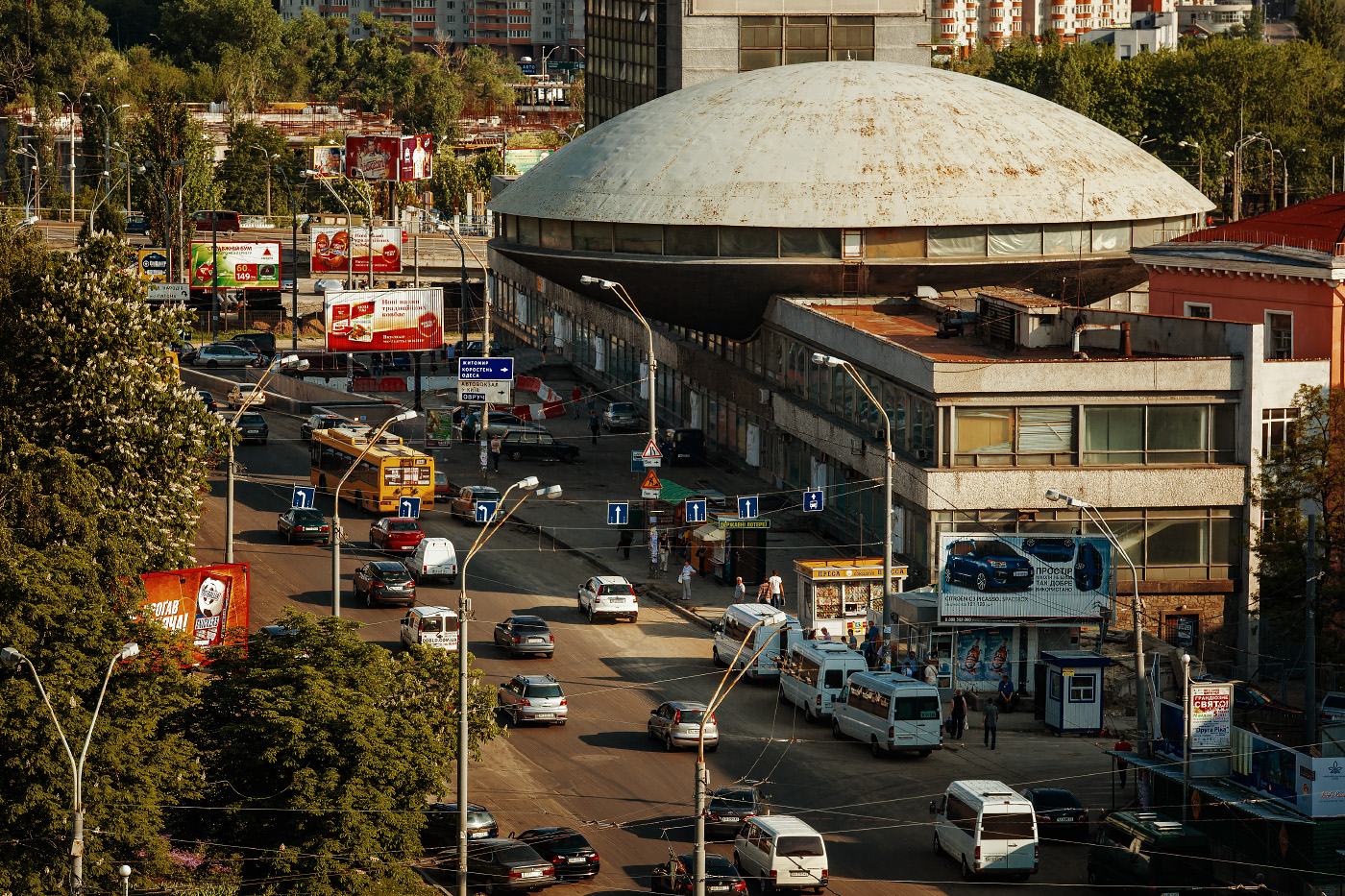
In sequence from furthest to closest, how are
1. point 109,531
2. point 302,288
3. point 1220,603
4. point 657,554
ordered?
point 302,288 < point 657,554 < point 1220,603 < point 109,531

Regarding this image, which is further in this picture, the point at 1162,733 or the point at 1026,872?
the point at 1162,733

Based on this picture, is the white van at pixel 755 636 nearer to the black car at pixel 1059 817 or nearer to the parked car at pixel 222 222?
the black car at pixel 1059 817

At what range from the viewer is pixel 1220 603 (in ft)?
216

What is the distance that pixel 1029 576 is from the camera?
5988 cm

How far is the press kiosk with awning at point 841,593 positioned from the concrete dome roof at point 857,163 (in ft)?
80.8

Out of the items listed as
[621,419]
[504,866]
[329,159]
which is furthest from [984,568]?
[329,159]

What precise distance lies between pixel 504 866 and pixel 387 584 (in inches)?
985

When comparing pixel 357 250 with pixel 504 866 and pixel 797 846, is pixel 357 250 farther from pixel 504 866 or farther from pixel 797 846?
pixel 797 846

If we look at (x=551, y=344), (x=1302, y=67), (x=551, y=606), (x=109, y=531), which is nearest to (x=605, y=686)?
(x=551, y=606)

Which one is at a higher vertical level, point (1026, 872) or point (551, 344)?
point (551, 344)

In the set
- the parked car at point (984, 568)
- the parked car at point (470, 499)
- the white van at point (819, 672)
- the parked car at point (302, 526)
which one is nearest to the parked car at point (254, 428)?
the parked car at point (302, 526)

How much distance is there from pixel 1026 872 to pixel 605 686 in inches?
723

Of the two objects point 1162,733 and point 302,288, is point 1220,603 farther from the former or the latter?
point 302,288

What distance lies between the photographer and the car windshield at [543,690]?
55.6m
